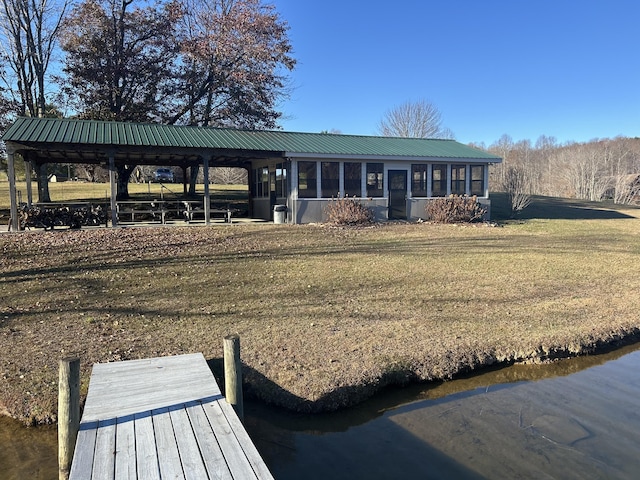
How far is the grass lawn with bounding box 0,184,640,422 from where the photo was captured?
5.95 m

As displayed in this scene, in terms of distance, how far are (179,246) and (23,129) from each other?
22.3 ft

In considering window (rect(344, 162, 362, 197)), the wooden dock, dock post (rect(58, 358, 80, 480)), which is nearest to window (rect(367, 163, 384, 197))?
window (rect(344, 162, 362, 197))

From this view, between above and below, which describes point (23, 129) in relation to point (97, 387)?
above

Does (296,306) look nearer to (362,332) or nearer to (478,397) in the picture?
(362,332)

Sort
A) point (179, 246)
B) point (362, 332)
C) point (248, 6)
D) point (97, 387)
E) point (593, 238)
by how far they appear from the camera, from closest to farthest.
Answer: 1. point (97, 387)
2. point (362, 332)
3. point (179, 246)
4. point (593, 238)
5. point (248, 6)

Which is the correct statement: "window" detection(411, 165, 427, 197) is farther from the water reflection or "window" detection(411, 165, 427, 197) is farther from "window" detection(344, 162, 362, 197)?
the water reflection

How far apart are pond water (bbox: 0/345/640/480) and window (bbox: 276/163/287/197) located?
1297cm

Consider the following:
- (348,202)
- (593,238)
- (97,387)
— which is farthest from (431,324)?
(593,238)

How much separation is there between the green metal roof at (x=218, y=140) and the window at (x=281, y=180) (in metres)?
0.92

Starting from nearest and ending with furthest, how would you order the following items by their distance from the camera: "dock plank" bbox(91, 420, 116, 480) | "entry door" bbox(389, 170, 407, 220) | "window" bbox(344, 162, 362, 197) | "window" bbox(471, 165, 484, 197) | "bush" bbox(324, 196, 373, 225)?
"dock plank" bbox(91, 420, 116, 480)
"bush" bbox(324, 196, 373, 225)
"window" bbox(344, 162, 362, 197)
"entry door" bbox(389, 170, 407, 220)
"window" bbox(471, 165, 484, 197)

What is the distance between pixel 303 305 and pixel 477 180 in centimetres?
1446

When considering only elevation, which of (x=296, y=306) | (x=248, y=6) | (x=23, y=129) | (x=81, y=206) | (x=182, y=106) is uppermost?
(x=248, y=6)

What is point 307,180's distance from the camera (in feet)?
58.4

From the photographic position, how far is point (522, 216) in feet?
77.9
